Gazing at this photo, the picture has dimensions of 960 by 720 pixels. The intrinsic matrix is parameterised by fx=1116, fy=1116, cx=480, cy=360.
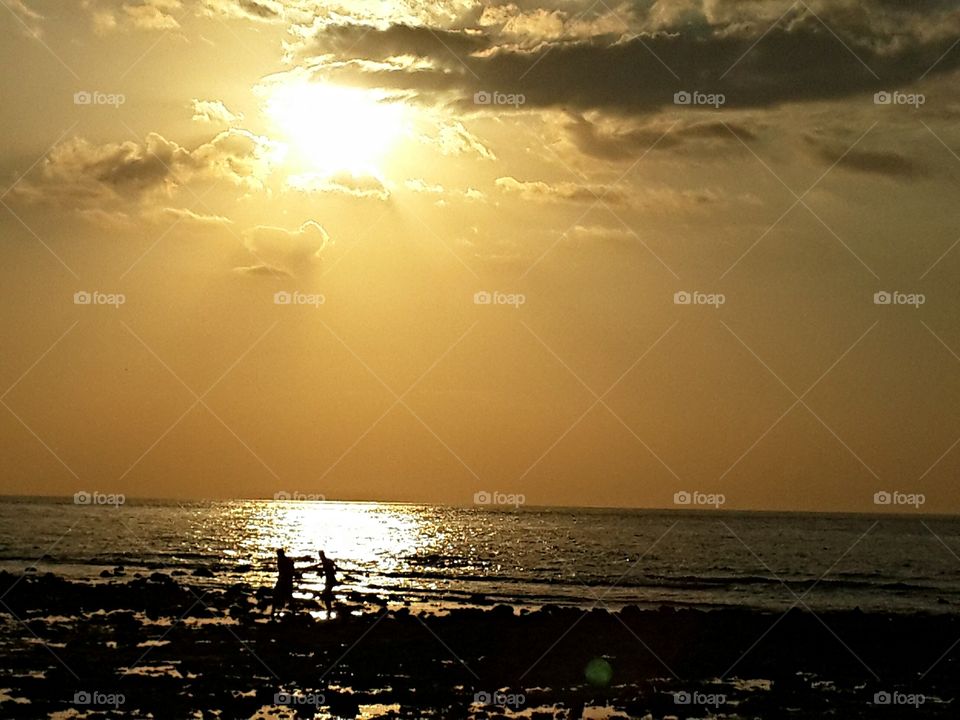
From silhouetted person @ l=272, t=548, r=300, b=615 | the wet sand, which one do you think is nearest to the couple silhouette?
silhouetted person @ l=272, t=548, r=300, b=615

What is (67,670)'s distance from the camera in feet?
76.5

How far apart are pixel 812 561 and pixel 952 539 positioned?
53627 millimetres

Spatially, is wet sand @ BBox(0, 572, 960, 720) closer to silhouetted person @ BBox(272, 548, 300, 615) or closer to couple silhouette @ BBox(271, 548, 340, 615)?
couple silhouette @ BBox(271, 548, 340, 615)

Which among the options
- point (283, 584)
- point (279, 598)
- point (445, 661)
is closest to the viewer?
point (445, 661)

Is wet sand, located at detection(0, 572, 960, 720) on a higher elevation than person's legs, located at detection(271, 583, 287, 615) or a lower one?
lower

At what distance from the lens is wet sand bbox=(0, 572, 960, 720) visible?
21469 millimetres

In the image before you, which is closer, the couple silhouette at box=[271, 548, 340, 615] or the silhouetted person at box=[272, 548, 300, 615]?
the couple silhouette at box=[271, 548, 340, 615]

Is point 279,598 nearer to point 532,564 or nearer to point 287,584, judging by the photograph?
point 287,584

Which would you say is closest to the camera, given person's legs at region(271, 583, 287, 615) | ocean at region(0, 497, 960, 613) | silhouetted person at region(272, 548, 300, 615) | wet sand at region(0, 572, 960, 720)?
wet sand at region(0, 572, 960, 720)

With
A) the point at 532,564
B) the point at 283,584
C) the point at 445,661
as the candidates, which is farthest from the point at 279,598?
the point at 532,564

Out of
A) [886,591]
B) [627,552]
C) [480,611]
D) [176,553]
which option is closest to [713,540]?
[627,552]

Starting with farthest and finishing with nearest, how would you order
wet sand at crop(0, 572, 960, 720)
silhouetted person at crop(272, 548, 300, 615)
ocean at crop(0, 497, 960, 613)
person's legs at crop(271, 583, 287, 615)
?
ocean at crop(0, 497, 960, 613)
silhouetted person at crop(272, 548, 300, 615)
person's legs at crop(271, 583, 287, 615)
wet sand at crop(0, 572, 960, 720)

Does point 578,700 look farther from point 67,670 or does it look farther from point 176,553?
point 176,553

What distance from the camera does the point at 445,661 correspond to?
85.0ft
